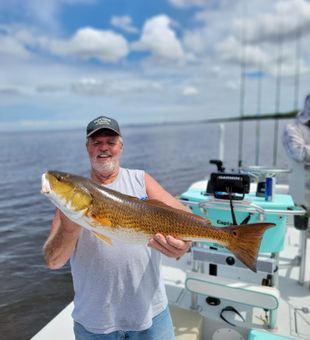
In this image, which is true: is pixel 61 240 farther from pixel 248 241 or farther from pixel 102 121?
pixel 248 241

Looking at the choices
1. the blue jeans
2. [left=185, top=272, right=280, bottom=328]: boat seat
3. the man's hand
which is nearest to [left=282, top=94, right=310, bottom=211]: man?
[left=185, top=272, right=280, bottom=328]: boat seat

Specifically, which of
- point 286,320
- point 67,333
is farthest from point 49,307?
point 286,320

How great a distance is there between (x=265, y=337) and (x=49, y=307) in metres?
5.07

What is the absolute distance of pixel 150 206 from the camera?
2068mm

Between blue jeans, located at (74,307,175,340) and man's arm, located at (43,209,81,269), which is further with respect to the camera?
blue jeans, located at (74,307,175,340)

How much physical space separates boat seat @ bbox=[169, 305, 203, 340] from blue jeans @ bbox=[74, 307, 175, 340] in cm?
82

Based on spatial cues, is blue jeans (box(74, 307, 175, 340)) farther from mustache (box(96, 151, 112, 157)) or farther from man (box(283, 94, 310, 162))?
man (box(283, 94, 310, 162))

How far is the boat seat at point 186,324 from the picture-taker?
3.07 meters

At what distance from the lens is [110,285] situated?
6.90 feet

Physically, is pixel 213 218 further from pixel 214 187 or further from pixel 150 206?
pixel 150 206

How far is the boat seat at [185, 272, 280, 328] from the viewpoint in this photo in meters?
2.96

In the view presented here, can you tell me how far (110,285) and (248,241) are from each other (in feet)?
3.15

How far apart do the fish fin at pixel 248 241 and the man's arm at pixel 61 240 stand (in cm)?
100

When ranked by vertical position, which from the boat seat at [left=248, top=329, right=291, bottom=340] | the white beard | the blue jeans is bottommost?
the boat seat at [left=248, top=329, right=291, bottom=340]
